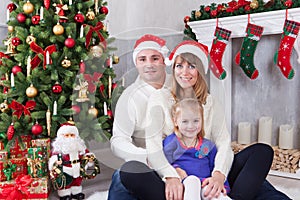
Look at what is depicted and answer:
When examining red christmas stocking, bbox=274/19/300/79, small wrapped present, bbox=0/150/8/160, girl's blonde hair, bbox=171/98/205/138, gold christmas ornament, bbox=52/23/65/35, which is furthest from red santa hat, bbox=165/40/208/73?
red christmas stocking, bbox=274/19/300/79

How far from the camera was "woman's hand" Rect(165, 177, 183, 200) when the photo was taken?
4.73 ft

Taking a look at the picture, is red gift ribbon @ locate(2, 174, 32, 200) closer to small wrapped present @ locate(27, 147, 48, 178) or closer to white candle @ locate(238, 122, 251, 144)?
small wrapped present @ locate(27, 147, 48, 178)

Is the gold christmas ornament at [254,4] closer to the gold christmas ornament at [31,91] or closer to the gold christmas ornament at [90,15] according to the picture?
the gold christmas ornament at [90,15]

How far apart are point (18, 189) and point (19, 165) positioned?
0.21m

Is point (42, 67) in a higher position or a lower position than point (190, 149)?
higher

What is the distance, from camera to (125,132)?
4.28 ft

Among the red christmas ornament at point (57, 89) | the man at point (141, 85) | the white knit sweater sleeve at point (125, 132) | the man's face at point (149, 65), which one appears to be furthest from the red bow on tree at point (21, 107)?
the man's face at point (149, 65)

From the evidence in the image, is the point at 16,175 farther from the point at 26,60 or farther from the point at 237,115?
the point at 237,115

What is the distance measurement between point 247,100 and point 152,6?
1250mm

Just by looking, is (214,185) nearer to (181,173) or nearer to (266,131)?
(181,173)

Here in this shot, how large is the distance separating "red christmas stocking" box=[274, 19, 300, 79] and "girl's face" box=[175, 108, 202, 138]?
4.51ft

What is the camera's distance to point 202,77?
1379 mm

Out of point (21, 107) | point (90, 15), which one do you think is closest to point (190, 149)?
point (21, 107)

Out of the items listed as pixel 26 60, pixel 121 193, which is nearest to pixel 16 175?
pixel 26 60
